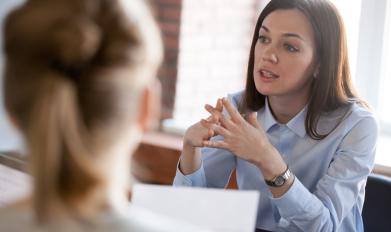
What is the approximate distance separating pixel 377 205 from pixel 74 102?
110 centimetres

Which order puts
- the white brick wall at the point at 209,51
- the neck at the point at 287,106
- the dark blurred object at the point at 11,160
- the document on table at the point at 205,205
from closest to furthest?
the document on table at the point at 205,205, the neck at the point at 287,106, the dark blurred object at the point at 11,160, the white brick wall at the point at 209,51

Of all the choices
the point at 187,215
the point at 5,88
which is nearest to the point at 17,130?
the point at 5,88

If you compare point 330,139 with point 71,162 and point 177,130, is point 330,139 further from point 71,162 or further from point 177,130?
point 177,130

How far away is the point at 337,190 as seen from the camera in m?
1.58

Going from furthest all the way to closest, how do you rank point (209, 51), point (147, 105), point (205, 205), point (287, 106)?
1. point (209, 51)
2. point (287, 106)
3. point (205, 205)
4. point (147, 105)

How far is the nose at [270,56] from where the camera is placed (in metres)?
1.69

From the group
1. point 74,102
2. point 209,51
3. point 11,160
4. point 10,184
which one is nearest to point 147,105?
point 74,102

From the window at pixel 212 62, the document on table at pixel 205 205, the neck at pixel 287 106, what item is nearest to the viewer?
the document on table at pixel 205 205

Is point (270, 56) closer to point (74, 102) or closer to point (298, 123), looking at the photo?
point (298, 123)

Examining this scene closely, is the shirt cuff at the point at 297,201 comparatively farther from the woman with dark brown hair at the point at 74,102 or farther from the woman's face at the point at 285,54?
the woman with dark brown hair at the point at 74,102

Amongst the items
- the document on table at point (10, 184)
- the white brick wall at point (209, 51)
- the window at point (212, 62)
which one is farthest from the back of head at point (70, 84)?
the white brick wall at point (209, 51)

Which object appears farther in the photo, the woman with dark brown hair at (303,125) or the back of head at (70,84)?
the woman with dark brown hair at (303,125)

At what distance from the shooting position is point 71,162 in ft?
2.37

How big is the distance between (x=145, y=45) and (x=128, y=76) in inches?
1.8
